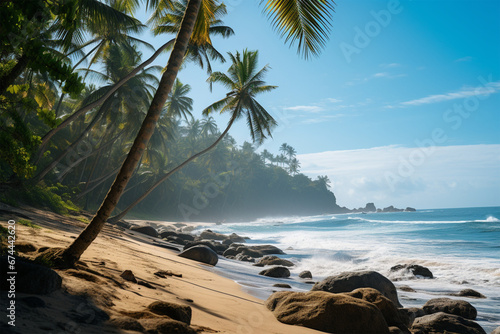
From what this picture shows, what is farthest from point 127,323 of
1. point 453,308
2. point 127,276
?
point 453,308

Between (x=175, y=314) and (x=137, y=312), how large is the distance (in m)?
0.39

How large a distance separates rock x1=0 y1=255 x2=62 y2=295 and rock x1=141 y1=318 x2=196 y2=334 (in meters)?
1.00

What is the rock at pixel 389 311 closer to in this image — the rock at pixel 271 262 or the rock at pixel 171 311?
the rock at pixel 171 311

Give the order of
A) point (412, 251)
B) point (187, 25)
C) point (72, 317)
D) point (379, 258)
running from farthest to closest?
1. point (412, 251)
2. point (379, 258)
3. point (187, 25)
4. point (72, 317)

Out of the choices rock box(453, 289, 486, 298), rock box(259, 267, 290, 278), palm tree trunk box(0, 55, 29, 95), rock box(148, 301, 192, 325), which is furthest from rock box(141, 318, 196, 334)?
rock box(453, 289, 486, 298)

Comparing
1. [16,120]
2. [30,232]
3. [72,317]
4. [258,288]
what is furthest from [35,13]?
[258,288]

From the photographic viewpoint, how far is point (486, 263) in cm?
1442

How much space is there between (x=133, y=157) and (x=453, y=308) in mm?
6841

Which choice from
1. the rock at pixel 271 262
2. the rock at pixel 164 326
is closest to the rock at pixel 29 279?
the rock at pixel 164 326

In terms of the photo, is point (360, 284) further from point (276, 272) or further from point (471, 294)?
point (276, 272)

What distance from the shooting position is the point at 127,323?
3203 millimetres

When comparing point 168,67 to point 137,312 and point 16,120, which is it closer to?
point 16,120

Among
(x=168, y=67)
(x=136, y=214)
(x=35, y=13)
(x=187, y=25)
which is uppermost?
(x=187, y=25)

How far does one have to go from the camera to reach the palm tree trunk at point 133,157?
4.65 metres
